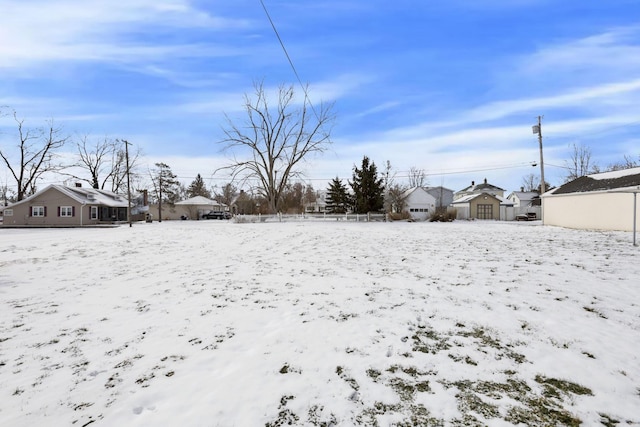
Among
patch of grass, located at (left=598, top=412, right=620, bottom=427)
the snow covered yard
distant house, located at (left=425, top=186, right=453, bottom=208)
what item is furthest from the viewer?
distant house, located at (left=425, top=186, right=453, bottom=208)

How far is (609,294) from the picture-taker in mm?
4965

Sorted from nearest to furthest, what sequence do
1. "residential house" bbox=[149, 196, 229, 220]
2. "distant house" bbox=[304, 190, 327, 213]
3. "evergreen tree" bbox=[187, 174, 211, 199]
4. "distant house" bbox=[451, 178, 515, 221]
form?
"distant house" bbox=[451, 178, 515, 221]
"residential house" bbox=[149, 196, 229, 220]
"distant house" bbox=[304, 190, 327, 213]
"evergreen tree" bbox=[187, 174, 211, 199]

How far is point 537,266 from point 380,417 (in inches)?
260

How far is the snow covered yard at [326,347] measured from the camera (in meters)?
2.40

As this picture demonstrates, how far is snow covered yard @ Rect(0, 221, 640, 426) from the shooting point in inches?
94.5

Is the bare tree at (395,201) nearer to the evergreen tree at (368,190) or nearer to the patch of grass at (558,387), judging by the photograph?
the evergreen tree at (368,190)

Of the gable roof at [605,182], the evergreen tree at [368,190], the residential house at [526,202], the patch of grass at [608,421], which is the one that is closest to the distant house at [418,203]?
the evergreen tree at [368,190]

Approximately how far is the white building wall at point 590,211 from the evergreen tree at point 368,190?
16.8 metres

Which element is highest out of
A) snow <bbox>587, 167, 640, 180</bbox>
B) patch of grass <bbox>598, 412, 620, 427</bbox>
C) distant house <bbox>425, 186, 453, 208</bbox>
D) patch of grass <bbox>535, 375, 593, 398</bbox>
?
distant house <bbox>425, 186, 453, 208</bbox>

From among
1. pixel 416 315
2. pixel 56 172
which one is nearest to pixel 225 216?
pixel 56 172

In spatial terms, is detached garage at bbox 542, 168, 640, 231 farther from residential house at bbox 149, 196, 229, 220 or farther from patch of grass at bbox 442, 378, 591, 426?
residential house at bbox 149, 196, 229, 220

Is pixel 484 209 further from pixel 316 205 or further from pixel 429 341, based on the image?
pixel 429 341

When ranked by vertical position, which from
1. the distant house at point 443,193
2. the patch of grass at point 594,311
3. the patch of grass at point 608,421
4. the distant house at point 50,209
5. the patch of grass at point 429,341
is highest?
the distant house at point 443,193

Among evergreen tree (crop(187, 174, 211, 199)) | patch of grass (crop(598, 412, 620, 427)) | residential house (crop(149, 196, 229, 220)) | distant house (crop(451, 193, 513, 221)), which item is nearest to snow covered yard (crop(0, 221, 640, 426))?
patch of grass (crop(598, 412, 620, 427))
